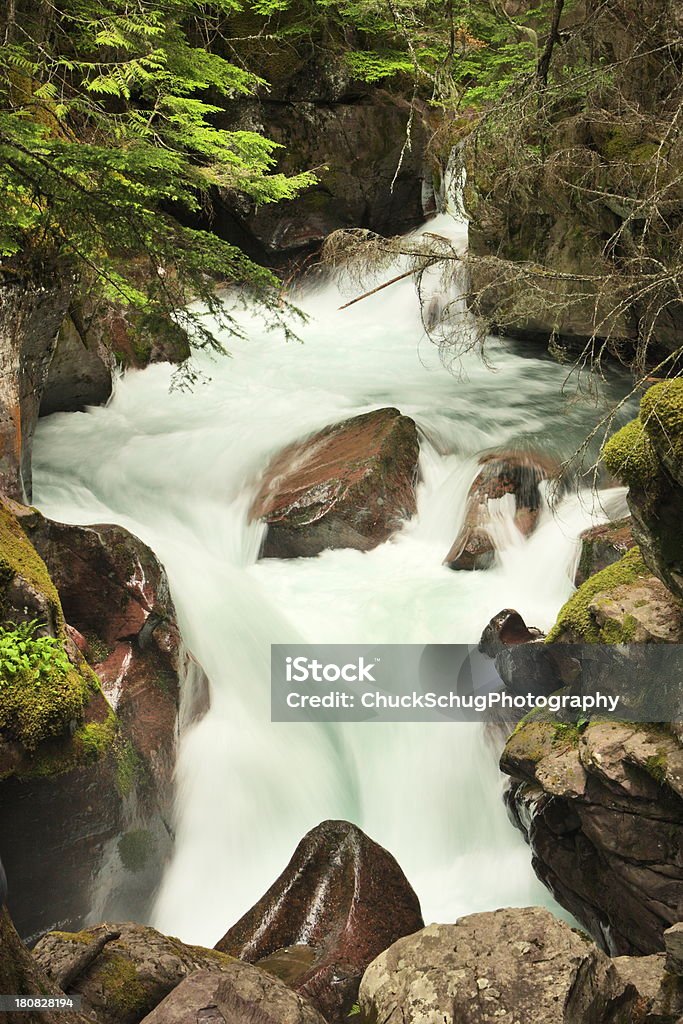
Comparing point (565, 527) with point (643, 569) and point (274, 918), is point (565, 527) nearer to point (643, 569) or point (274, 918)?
point (643, 569)

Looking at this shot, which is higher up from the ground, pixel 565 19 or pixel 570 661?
pixel 565 19

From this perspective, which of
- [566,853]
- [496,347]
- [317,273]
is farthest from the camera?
[317,273]

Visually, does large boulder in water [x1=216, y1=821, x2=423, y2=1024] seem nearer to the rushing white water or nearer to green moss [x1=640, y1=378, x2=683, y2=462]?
the rushing white water

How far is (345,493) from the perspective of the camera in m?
8.02

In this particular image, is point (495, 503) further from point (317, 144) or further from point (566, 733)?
point (317, 144)

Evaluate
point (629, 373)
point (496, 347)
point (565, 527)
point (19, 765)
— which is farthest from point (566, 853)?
point (496, 347)

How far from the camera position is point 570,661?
16.7 ft

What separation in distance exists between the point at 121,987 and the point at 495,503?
5589mm

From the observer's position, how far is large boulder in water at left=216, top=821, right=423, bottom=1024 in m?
4.04

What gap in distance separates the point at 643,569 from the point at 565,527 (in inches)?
100

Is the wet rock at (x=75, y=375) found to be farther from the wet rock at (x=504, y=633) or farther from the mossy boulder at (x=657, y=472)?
the mossy boulder at (x=657, y=472)

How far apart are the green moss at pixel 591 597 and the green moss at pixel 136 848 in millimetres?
2644

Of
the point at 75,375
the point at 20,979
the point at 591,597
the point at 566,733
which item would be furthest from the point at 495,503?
the point at 20,979

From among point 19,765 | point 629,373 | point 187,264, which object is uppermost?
point 187,264
